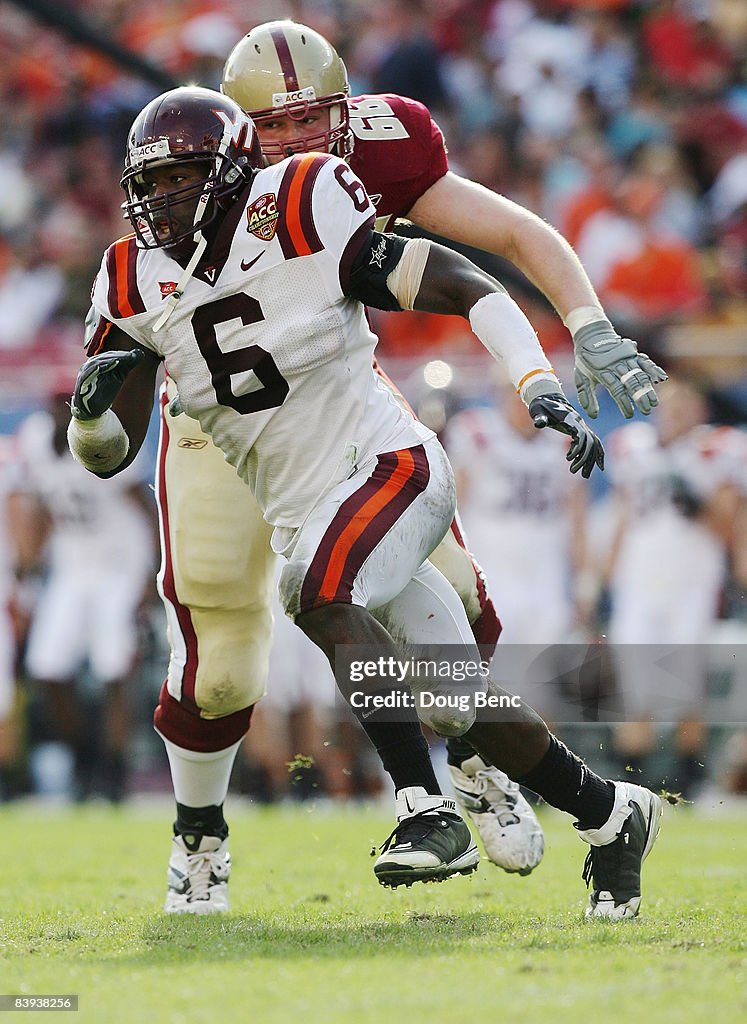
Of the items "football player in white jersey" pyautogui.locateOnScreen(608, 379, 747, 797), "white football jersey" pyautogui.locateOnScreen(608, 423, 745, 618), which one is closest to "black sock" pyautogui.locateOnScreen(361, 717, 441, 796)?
"football player in white jersey" pyautogui.locateOnScreen(608, 379, 747, 797)

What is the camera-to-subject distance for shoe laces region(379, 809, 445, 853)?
3.25 meters

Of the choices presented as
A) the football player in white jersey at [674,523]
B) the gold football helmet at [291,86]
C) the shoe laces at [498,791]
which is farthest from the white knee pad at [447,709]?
the football player in white jersey at [674,523]

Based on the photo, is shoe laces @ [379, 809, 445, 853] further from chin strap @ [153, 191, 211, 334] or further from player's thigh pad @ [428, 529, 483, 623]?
chin strap @ [153, 191, 211, 334]

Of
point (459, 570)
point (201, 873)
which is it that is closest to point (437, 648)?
point (459, 570)

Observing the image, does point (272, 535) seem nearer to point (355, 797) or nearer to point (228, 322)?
point (228, 322)

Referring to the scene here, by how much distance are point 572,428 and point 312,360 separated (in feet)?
2.13

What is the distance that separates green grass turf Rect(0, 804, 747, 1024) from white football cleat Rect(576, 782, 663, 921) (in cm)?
8

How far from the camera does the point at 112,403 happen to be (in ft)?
12.1

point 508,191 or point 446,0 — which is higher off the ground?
point 446,0

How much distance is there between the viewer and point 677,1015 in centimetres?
238

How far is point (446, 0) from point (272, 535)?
7.55 meters

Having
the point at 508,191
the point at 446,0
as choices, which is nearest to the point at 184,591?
the point at 508,191

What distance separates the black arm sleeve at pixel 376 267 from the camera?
11.4 feet

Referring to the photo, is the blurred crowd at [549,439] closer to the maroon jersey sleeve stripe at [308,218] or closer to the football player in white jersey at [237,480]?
the football player in white jersey at [237,480]
